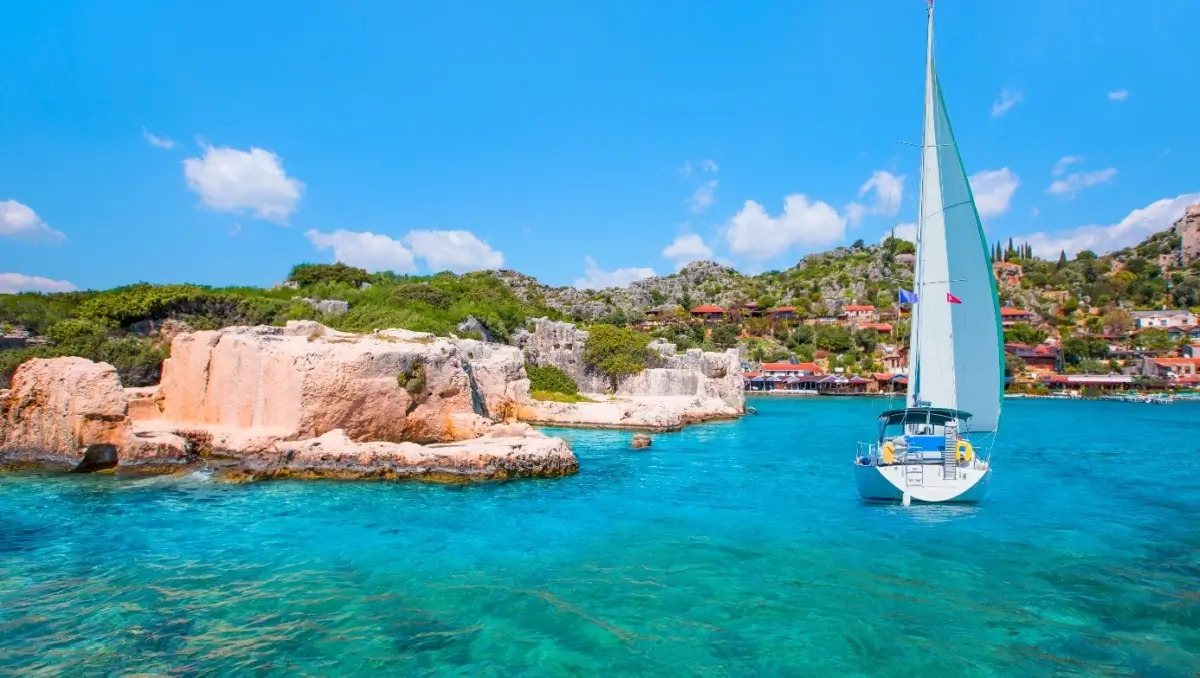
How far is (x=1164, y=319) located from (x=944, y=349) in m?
104

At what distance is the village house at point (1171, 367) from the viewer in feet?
245

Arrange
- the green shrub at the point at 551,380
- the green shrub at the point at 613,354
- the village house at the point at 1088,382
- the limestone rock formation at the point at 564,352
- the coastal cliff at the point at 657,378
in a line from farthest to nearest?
the village house at the point at 1088,382 → the limestone rock formation at the point at 564,352 → the green shrub at the point at 613,354 → the green shrub at the point at 551,380 → the coastal cliff at the point at 657,378

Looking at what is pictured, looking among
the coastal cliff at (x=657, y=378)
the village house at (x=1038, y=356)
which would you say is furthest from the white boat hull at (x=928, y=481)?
the village house at (x=1038, y=356)

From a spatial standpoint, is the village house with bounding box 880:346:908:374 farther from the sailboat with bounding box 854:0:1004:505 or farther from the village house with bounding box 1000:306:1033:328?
the sailboat with bounding box 854:0:1004:505

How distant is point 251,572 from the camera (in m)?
9.53

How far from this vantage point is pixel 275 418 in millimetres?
17312

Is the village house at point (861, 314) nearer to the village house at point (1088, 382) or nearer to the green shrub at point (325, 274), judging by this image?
the village house at point (1088, 382)

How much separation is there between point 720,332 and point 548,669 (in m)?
83.4

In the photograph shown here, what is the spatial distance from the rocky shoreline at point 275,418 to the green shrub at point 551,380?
66.6 feet

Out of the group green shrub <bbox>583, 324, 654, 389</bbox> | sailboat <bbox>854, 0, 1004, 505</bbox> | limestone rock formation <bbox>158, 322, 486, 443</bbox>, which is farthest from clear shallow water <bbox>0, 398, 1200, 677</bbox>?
green shrub <bbox>583, 324, 654, 389</bbox>

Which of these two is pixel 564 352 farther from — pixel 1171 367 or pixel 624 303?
pixel 1171 367

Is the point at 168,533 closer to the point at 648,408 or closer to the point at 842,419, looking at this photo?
the point at 648,408

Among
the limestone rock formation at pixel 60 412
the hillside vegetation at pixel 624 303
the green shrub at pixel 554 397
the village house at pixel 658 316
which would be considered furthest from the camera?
the village house at pixel 658 316

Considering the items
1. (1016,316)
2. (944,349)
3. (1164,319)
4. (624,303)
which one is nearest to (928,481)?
(944,349)
